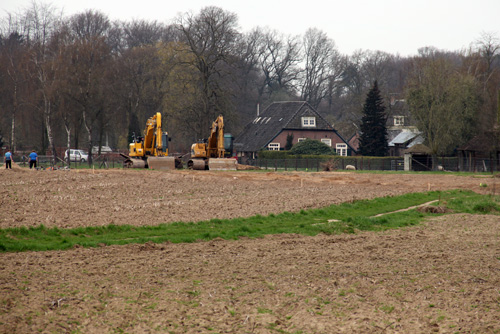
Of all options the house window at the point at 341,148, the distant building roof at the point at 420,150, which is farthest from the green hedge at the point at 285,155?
the house window at the point at 341,148

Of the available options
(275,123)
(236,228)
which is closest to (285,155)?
(275,123)

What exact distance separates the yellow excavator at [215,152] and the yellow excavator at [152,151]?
205cm

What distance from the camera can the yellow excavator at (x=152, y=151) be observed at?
52.2 m

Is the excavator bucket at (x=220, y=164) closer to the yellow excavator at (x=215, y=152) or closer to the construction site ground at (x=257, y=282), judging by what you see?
the yellow excavator at (x=215, y=152)

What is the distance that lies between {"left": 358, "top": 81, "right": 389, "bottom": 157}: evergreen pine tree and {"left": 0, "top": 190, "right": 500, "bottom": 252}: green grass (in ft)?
157

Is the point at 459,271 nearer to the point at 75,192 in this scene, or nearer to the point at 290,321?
the point at 290,321

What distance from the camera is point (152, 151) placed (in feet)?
180

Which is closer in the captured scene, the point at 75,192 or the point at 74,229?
the point at 74,229

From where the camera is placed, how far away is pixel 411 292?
11773 millimetres

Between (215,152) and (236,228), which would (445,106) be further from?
(236,228)

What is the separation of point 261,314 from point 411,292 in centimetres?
314

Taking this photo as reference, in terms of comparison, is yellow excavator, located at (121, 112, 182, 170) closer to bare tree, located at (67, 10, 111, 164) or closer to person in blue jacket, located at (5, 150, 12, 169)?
person in blue jacket, located at (5, 150, 12, 169)

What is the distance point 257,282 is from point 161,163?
40.4 meters

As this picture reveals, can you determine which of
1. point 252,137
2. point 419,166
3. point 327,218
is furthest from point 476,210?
point 252,137
